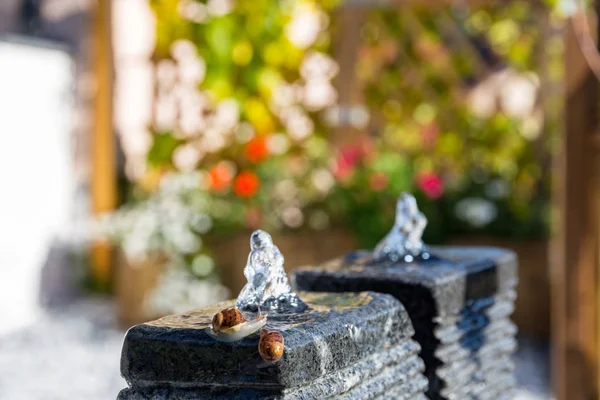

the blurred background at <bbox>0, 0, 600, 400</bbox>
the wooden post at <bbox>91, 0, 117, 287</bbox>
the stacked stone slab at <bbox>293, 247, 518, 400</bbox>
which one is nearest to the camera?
the stacked stone slab at <bbox>293, 247, 518, 400</bbox>

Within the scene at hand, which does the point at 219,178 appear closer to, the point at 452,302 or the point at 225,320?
the point at 452,302

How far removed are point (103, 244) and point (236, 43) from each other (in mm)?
2025

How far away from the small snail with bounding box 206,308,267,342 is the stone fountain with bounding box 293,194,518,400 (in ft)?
2.01

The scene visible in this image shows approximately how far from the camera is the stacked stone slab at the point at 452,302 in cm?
204

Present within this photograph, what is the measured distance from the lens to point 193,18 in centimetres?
670

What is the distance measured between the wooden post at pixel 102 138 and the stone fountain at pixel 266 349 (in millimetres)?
5682

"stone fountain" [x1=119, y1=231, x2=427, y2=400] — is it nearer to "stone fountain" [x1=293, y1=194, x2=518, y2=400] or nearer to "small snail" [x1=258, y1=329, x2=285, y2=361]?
"small snail" [x1=258, y1=329, x2=285, y2=361]

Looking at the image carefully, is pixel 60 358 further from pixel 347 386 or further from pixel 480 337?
pixel 347 386

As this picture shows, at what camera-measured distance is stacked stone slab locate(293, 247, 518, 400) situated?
80.3 inches

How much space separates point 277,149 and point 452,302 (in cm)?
434

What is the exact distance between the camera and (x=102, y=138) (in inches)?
291

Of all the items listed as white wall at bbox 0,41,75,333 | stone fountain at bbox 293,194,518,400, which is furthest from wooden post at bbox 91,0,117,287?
stone fountain at bbox 293,194,518,400

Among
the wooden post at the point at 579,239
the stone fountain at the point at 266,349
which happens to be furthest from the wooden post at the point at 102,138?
the stone fountain at the point at 266,349

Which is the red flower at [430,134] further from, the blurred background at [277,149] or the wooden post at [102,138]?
the wooden post at [102,138]
